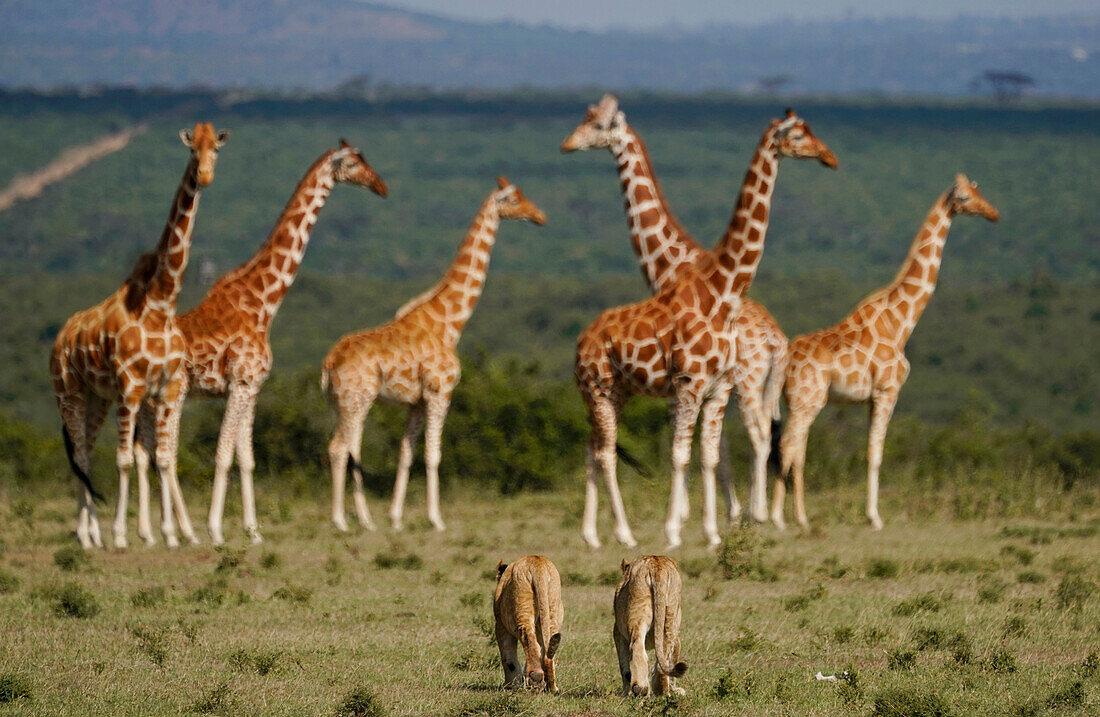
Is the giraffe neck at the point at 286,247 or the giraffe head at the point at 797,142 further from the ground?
the giraffe head at the point at 797,142

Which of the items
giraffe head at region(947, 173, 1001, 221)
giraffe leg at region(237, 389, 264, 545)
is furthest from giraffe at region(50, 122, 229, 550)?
giraffe head at region(947, 173, 1001, 221)

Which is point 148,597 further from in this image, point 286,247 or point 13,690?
point 286,247

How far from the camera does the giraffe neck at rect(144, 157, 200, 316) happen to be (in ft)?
46.6

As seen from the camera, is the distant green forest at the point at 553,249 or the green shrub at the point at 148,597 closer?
the green shrub at the point at 148,597

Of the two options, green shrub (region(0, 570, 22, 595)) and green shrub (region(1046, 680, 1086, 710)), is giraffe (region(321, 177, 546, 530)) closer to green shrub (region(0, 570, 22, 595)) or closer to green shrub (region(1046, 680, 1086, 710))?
green shrub (region(0, 570, 22, 595))

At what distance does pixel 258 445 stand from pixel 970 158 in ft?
328

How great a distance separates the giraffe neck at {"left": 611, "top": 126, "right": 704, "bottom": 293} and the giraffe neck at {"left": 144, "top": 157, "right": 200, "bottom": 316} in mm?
4064

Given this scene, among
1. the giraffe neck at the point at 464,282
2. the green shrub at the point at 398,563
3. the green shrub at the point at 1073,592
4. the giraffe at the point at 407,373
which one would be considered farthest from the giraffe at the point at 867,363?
the green shrub at the point at 398,563

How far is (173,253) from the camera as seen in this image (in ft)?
46.9

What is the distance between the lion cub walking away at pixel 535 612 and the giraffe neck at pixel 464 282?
863cm

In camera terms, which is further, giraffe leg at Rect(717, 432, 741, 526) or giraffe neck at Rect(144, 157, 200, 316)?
giraffe leg at Rect(717, 432, 741, 526)

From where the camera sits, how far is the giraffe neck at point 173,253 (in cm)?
1422

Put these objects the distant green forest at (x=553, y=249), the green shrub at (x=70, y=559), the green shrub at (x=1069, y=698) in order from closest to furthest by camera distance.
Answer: the green shrub at (x=1069, y=698) → the green shrub at (x=70, y=559) → the distant green forest at (x=553, y=249)

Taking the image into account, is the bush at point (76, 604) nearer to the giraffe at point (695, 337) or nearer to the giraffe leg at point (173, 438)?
the giraffe leg at point (173, 438)
